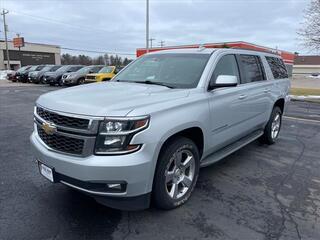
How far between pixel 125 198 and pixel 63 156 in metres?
0.74

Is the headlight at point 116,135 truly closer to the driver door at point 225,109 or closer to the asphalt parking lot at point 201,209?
the asphalt parking lot at point 201,209

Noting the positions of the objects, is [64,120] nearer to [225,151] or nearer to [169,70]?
[169,70]

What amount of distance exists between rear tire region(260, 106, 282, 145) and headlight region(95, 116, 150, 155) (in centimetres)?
415

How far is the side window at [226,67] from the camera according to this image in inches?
159

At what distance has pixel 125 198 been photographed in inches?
110

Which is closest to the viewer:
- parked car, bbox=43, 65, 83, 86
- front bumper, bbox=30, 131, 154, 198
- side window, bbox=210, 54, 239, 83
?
front bumper, bbox=30, 131, 154, 198

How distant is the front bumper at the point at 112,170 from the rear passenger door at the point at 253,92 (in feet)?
7.74

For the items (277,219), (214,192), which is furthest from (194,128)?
(277,219)

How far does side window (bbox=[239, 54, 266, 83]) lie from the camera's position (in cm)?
488

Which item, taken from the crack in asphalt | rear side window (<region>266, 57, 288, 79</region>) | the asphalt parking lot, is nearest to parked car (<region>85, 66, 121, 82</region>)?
rear side window (<region>266, 57, 288, 79</region>)

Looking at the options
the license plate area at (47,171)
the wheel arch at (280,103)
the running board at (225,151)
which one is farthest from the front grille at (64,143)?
the wheel arch at (280,103)

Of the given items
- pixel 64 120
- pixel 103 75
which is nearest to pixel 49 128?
pixel 64 120

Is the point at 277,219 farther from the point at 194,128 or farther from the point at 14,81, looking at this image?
the point at 14,81

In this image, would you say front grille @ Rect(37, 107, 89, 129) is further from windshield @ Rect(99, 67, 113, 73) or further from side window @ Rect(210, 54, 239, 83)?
windshield @ Rect(99, 67, 113, 73)
